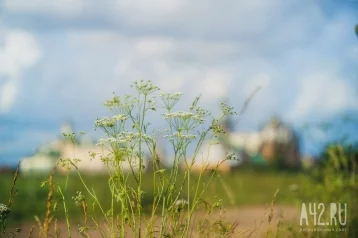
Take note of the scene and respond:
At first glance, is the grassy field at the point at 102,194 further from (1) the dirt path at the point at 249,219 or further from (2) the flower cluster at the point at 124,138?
(2) the flower cluster at the point at 124,138

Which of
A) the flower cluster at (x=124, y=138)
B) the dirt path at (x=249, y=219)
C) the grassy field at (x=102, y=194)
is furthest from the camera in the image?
the grassy field at (x=102, y=194)

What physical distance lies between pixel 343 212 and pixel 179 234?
2521 mm

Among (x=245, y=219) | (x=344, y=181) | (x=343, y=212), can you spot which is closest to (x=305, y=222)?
(x=343, y=212)

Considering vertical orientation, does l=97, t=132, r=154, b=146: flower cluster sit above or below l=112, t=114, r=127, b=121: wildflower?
below

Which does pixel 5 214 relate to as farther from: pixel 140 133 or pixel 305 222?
pixel 305 222

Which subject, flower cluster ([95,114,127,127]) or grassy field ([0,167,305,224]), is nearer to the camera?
flower cluster ([95,114,127,127])

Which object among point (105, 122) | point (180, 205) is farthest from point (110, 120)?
point (180, 205)

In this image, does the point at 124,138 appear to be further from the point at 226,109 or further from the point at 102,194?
the point at 102,194

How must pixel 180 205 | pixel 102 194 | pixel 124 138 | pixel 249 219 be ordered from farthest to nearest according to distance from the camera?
pixel 102 194, pixel 249 219, pixel 180 205, pixel 124 138

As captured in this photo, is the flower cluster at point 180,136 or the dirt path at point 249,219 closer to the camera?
the flower cluster at point 180,136

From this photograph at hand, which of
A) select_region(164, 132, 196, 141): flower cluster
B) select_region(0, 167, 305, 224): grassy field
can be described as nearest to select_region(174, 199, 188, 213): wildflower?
select_region(164, 132, 196, 141): flower cluster

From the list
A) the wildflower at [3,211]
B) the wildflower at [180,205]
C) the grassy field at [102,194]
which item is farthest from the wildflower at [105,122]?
the grassy field at [102,194]

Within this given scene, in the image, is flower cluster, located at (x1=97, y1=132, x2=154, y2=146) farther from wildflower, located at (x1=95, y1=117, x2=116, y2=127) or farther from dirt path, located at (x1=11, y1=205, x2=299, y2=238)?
dirt path, located at (x1=11, y1=205, x2=299, y2=238)

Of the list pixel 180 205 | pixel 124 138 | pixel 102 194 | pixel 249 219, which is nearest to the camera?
pixel 124 138
